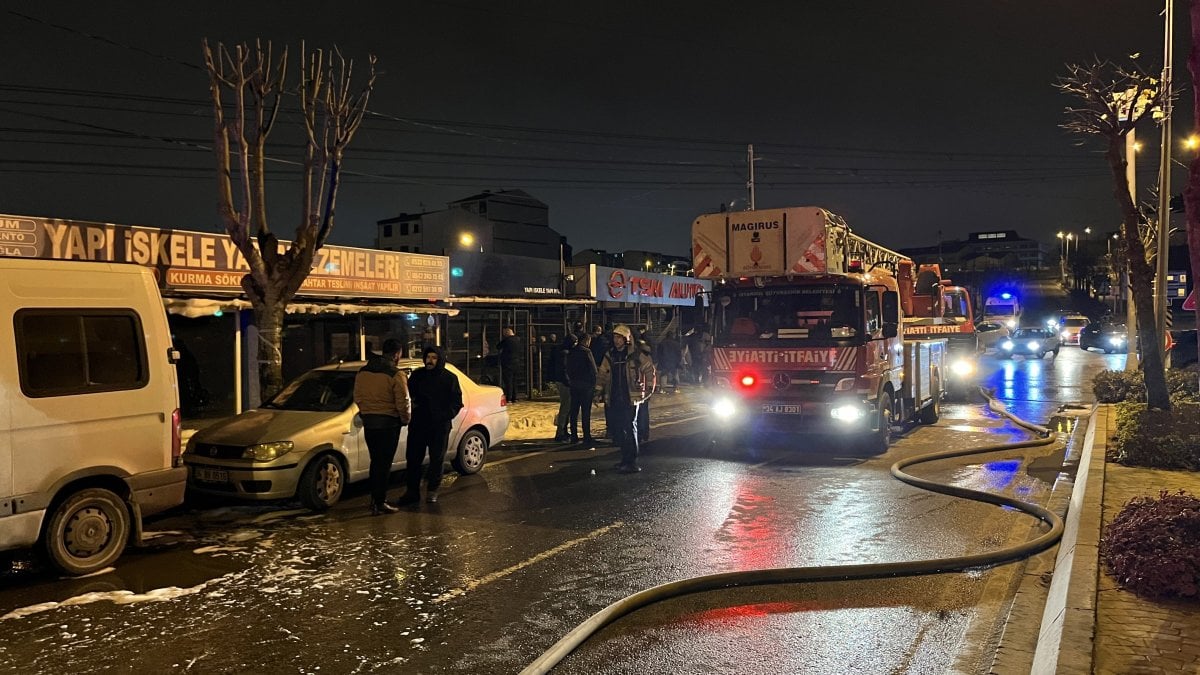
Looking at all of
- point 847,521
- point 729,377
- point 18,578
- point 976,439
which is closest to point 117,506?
point 18,578

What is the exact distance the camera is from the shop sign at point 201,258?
11.4 metres

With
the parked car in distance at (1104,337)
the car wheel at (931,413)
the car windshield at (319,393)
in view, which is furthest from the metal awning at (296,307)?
the parked car in distance at (1104,337)

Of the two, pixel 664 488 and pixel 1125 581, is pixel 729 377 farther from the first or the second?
pixel 1125 581

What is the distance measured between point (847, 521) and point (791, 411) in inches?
149

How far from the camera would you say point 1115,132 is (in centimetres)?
1037

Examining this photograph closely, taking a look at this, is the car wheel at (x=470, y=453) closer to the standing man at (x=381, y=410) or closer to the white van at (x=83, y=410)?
the standing man at (x=381, y=410)

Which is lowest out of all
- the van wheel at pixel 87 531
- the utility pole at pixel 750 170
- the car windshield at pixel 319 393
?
the van wheel at pixel 87 531

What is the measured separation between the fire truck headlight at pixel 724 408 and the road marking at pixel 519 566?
4.43 metres

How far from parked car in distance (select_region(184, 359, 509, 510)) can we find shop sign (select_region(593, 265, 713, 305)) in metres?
12.0

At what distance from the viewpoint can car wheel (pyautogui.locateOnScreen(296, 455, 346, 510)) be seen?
7957mm

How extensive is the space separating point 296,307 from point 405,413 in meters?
6.32

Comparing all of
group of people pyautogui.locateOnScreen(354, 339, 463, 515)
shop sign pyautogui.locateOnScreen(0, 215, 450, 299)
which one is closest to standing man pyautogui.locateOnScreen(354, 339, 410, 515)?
group of people pyautogui.locateOnScreen(354, 339, 463, 515)

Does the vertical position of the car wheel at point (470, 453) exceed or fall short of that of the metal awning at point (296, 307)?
it falls short

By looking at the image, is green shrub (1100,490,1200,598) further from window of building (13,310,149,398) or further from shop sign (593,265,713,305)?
shop sign (593,265,713,305)
